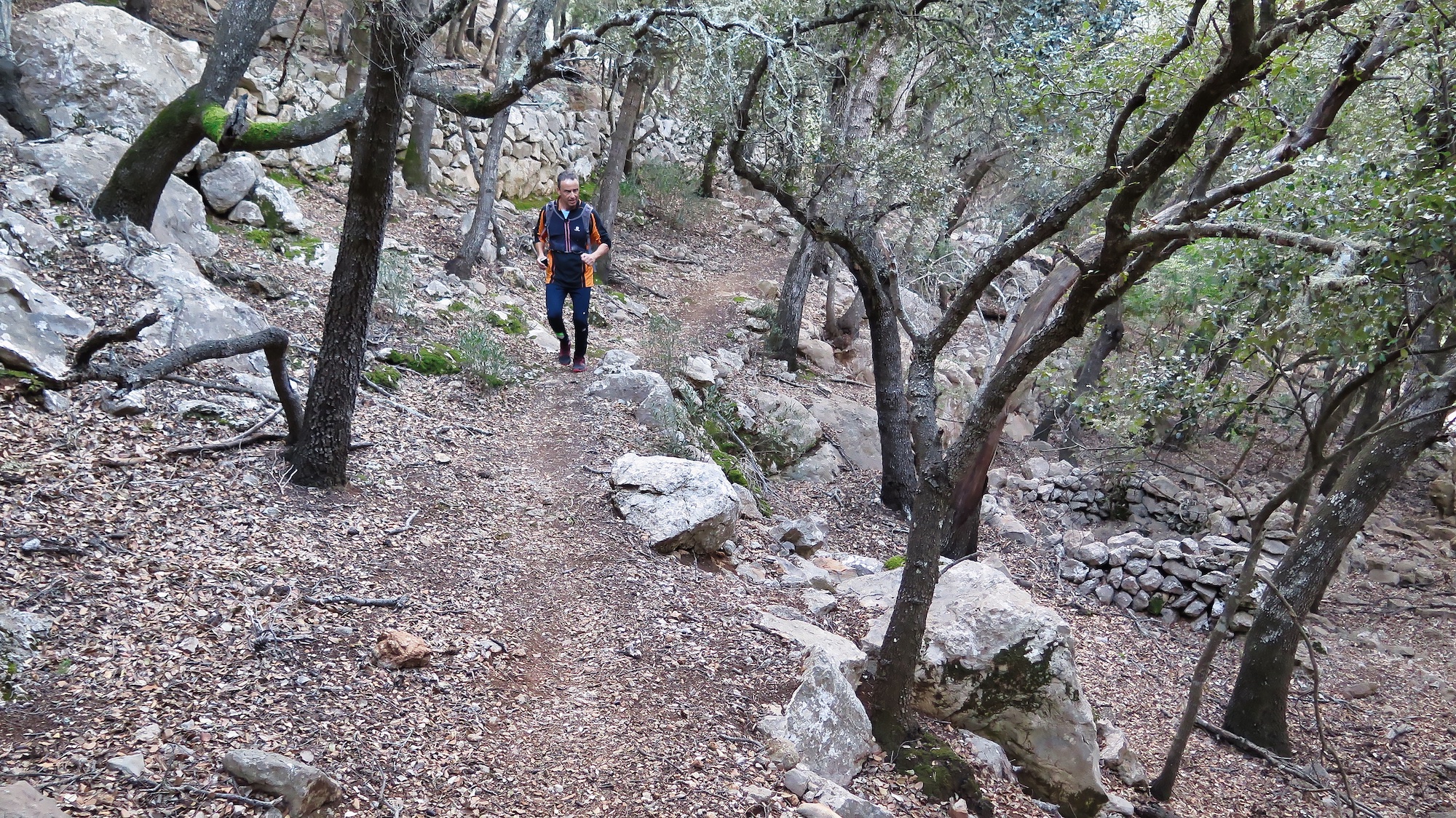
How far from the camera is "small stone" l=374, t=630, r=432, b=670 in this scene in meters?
3.76

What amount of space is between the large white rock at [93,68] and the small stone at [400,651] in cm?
648

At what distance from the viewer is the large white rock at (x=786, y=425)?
30.7 feet

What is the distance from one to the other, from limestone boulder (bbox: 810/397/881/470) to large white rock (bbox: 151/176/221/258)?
7.09 m

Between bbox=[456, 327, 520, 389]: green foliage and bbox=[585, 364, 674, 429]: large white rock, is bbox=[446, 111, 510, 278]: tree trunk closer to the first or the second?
bbox=[456, 327, 520, 389]: green foliage

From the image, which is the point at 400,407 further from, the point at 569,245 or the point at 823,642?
the point at 823,642

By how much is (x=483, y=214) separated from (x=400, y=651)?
776cm

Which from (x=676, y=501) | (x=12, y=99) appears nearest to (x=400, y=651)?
(x=676, y=501)

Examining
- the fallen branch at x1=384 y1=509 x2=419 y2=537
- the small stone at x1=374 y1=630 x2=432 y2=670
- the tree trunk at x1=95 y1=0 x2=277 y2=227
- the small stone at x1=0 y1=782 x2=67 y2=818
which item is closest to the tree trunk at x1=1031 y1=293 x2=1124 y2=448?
the fallen branch at x1=384 y1=509 x2=419 y2=537

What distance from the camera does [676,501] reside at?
589 centimetres

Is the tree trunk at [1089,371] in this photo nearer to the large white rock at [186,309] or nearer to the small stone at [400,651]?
the small stone at [400,651]

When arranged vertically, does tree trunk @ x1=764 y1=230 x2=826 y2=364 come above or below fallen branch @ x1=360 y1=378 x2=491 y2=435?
above

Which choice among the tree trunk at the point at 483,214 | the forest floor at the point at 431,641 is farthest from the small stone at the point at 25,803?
the tree trunk at the point at 483,214

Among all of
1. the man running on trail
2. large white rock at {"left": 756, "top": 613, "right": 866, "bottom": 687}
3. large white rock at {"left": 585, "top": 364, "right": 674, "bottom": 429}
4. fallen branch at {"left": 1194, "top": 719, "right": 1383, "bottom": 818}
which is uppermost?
the man running on trail

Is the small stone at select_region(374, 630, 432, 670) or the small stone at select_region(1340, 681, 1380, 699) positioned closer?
the small stone at select_region(374, 630, 432, 670)
